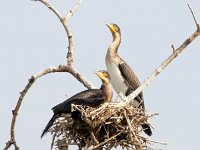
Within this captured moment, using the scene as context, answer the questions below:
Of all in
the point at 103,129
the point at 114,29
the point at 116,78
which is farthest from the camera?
the point at 114,29

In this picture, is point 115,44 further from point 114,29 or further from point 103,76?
point 103,76

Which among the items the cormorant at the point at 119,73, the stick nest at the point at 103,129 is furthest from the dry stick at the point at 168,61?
the cormorant at the point at 119,73

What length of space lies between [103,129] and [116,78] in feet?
8.83

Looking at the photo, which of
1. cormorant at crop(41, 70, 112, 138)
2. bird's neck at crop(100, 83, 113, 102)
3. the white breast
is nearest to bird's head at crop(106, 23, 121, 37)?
the white breast

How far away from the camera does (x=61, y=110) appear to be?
408 inches

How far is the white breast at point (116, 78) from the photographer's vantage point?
13.0 metres

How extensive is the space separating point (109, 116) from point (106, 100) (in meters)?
0.59

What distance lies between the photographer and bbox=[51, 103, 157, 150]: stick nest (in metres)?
10.2

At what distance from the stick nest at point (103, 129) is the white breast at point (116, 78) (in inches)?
96.4

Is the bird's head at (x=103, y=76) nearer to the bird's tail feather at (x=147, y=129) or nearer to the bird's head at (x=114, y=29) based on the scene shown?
the bird's tail feather at (x=147, y=129)

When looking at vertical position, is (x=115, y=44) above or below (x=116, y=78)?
above

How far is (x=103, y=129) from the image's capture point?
34.1 ft

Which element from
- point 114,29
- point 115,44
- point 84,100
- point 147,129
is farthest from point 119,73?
point 84,100

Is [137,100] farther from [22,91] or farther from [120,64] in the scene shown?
[22,91]
